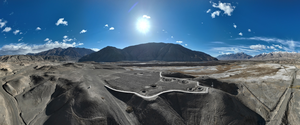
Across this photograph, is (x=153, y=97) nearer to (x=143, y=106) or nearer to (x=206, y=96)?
(x=143, y=106)

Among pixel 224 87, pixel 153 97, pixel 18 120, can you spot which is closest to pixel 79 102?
pixel 18 120

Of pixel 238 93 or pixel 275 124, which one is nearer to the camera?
pixel 275 124

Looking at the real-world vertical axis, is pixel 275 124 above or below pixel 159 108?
Result: below

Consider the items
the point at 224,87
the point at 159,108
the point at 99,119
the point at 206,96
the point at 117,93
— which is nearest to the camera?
the point at 99,119

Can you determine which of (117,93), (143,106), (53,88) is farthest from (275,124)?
(53,88)

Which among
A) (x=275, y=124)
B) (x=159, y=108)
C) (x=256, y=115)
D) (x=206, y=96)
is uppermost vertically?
(x=206, y=96)

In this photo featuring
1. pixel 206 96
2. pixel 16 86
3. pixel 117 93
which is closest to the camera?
pixel 206 96

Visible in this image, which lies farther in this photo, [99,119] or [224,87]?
[224,87]

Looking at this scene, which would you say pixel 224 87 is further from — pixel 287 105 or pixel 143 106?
pixel 143 106

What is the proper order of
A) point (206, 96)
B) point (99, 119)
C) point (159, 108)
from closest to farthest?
point (99, 119) → point (159, 108) → point (206, 96)
